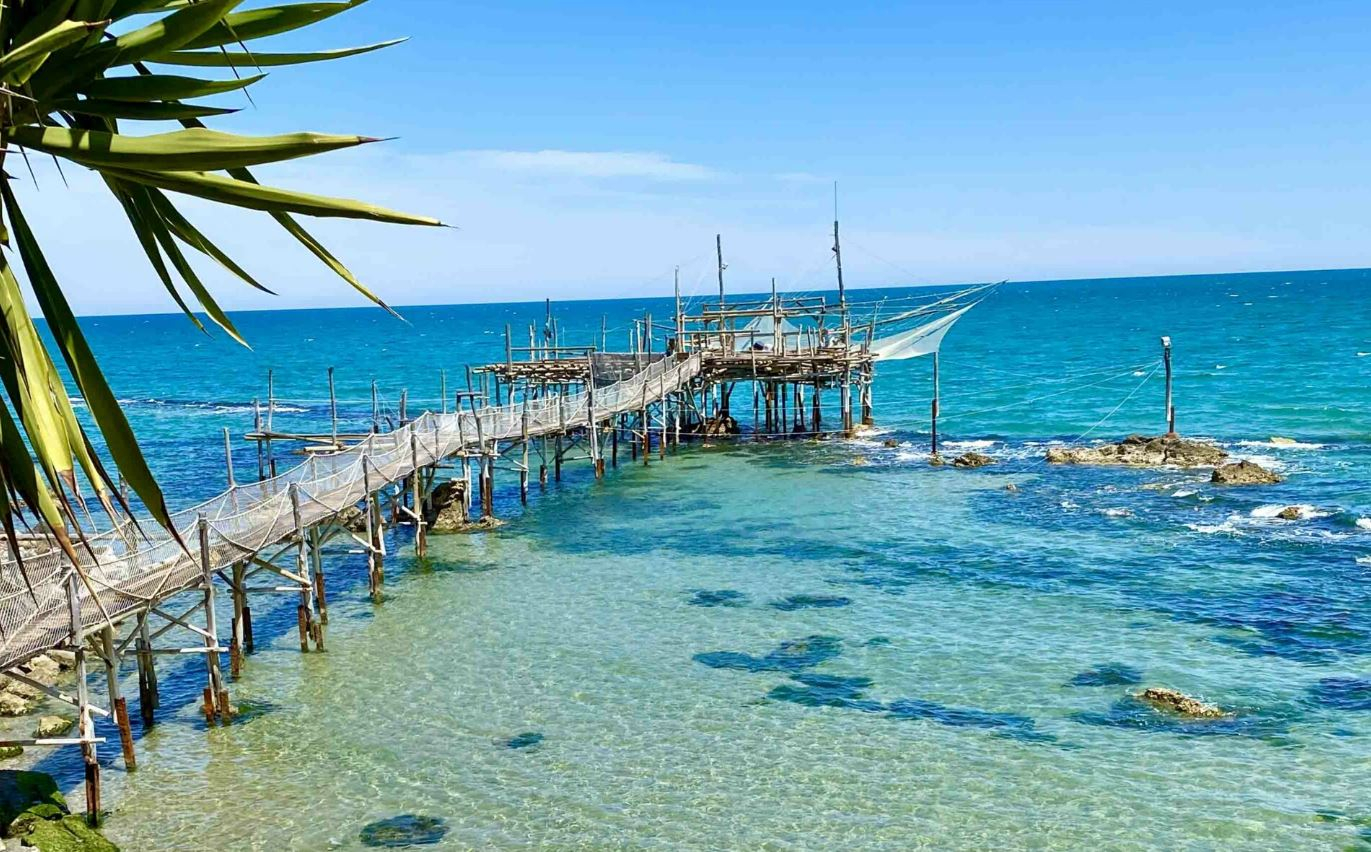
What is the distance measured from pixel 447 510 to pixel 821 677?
15.8 m

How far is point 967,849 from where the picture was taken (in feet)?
45.4

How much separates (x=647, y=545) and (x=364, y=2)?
26.6m

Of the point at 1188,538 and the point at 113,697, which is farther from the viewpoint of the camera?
the point at 1188,538

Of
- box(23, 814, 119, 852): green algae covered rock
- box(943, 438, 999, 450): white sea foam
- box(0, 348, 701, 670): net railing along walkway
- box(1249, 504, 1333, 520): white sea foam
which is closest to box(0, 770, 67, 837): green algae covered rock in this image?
box(23, 814, 119, 852): green algae covered rock

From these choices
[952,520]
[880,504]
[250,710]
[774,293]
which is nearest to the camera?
[250,710]

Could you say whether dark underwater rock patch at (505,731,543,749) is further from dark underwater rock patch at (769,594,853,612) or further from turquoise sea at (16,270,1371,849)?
dark underwater rock patch at (769,594,853,612)

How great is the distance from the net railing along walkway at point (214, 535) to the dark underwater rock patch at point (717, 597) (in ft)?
24.1

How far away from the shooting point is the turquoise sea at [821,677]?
48.7 ft

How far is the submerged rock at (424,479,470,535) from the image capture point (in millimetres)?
32219

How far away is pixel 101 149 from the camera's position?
2904mm

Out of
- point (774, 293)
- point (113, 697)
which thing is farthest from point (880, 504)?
point (113, 697)

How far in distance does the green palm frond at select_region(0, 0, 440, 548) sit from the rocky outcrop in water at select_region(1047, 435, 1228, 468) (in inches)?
1530

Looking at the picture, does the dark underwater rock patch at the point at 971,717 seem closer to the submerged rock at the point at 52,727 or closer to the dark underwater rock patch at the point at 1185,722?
the dark underwater rock patch at the point at 1185,722

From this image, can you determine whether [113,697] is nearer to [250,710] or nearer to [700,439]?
[250,710]
